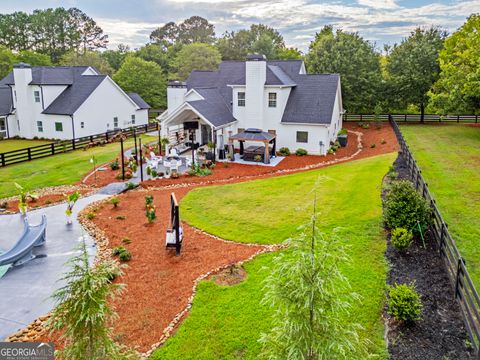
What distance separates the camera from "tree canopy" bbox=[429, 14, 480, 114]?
89.9ft

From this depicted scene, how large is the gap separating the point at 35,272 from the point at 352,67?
123ft

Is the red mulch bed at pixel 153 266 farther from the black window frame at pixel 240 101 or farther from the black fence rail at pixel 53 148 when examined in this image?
the black window frame at pixel 240 101

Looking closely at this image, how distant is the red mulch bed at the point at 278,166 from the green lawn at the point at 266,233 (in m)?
2.76

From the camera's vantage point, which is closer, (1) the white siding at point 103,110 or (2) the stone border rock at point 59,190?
(2) the stone border rock at point 59,190

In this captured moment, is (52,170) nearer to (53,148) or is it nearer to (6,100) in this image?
(53,148)

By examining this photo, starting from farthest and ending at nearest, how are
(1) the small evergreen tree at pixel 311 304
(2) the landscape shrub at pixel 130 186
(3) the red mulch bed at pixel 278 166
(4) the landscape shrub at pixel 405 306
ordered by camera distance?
(3) the red mulch bed at pixel 278 166, (2) the landscape shrub at pixel 130 186, (4) the landscape shrub at pixel 405 306, (1) the small evergreen tree at pixel 311 304

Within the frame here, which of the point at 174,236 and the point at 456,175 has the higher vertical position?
the point at 456,175

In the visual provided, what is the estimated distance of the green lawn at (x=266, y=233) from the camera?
7742 mm

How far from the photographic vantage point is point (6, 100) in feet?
127

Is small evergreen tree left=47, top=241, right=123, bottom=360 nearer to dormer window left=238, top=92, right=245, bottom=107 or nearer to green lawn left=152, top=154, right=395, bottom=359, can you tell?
green lawn left=152, top=154, right=395, bottom=359

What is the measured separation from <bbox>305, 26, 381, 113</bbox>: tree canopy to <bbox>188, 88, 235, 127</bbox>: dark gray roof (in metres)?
15.8

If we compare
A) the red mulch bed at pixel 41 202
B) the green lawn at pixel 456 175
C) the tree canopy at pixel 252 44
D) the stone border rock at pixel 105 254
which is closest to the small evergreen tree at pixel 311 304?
the stone border rock at pixel 105 254

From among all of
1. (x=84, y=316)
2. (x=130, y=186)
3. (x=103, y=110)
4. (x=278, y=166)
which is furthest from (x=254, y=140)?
(x=84, y=316)

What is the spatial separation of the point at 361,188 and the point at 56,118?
3002cm
